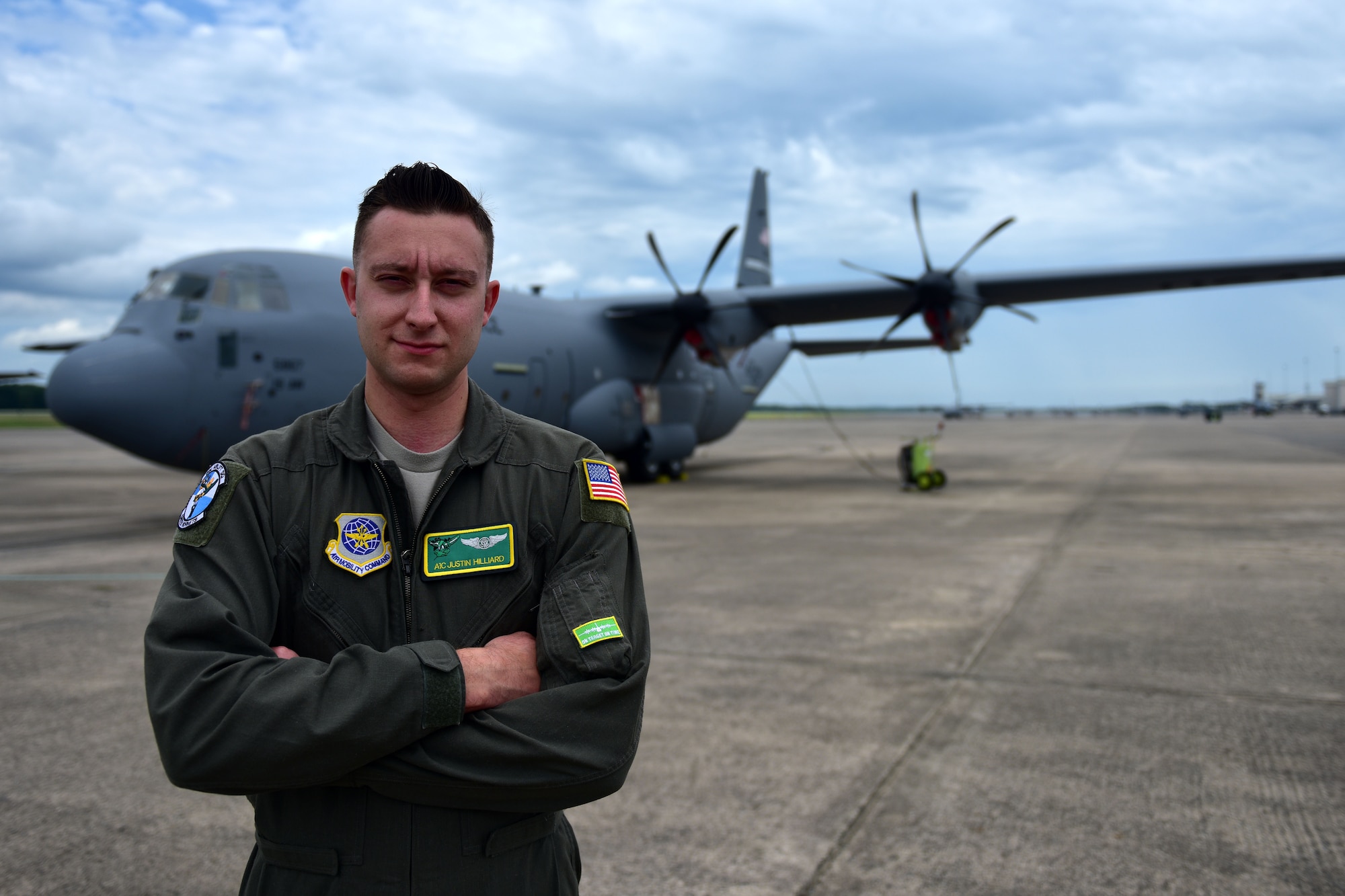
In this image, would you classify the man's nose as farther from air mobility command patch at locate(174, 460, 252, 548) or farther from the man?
air mobility command patch at locate(174, 460, 252, 548)

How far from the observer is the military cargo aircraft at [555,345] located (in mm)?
9945

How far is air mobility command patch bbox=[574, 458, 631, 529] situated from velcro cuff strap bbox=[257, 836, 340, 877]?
2.25 ft

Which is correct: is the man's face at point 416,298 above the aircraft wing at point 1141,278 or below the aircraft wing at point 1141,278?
below

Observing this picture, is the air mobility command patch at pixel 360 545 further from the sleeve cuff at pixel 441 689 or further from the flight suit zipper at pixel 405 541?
the sleeve cuff at pixel 441 689

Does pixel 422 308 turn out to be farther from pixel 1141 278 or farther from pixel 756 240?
pixel 756 240

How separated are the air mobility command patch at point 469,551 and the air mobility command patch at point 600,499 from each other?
0.14 metres

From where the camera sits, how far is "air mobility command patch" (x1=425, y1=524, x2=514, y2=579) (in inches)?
60.6

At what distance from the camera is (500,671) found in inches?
57.9

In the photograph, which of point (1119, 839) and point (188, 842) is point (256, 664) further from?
point (1119, 839)

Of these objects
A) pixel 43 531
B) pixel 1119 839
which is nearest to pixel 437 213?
pixel 1119 839

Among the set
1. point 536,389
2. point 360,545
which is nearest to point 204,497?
point 360,545

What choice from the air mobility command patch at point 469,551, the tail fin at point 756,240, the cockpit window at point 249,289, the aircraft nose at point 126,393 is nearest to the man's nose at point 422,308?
the air mobility command patch at point 469,551

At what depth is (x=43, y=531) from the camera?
34.7ft

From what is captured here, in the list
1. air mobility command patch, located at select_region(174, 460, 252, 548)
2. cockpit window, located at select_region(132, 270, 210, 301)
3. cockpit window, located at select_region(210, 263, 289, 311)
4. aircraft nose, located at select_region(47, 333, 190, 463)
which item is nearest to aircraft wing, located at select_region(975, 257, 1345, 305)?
cockpit window, located at select_region(210, 263, 289, 311)
